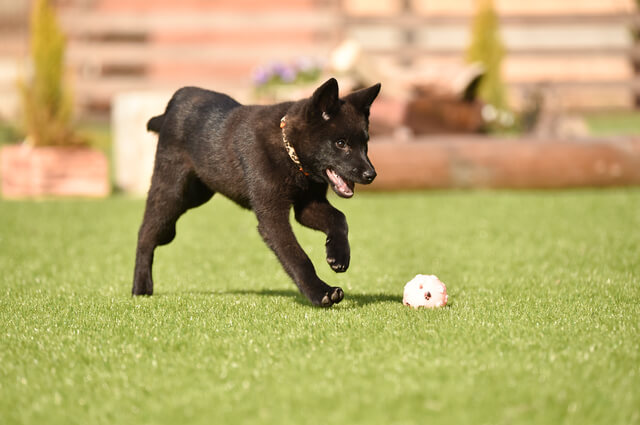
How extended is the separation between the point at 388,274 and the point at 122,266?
1995 millimetres

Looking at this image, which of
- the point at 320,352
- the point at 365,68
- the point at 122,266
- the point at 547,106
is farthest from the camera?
the point at 547,106

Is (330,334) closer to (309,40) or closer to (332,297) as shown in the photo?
(332,297)

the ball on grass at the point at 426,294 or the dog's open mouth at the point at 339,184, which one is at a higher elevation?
the dog's open mouth at the point at 339,184

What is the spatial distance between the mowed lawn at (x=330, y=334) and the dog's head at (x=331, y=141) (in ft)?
2.23

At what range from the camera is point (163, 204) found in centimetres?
484

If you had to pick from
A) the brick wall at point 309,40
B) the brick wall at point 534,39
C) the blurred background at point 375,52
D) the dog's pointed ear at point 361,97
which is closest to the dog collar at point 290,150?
the dog's pointed ear at point 361,97

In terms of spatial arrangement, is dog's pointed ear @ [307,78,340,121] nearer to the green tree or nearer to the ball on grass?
the ball on grass

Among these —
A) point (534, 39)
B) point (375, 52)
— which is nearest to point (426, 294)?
point (375, 52)

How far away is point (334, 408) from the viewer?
2613 millimetres

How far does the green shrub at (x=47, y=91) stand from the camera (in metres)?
10.5

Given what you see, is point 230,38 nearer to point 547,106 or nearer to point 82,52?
point 82,52

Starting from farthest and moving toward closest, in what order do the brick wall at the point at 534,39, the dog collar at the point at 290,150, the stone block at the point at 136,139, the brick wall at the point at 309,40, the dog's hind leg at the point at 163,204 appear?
the brick wall at the point at 309,40
the brick wall at the point at 534,39
the stone block at the point at 136,139
the dog's hind leg at the point at 163,204
the dog collar at the point at 290,150

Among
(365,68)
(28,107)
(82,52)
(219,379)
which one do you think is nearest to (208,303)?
(219,379)

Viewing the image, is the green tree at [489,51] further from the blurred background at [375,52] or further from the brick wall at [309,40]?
the brick wall at [309,40]
